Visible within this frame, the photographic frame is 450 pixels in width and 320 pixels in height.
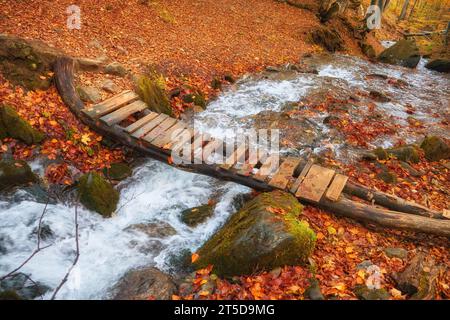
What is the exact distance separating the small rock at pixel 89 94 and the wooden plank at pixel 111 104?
26 cm

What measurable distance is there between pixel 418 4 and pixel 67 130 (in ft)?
162

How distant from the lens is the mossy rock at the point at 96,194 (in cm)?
530

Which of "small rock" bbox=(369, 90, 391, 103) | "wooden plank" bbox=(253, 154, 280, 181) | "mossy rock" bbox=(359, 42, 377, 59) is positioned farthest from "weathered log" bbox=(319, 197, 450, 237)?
"mossy rock" bbox=(359, 42, 377, 59)

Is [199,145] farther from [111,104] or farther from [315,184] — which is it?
[315,184]

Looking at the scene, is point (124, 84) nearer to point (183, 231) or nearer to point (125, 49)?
point (125, 49)

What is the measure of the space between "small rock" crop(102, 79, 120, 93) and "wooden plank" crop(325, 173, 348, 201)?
5112 mm

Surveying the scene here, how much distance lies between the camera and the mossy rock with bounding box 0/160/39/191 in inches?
204

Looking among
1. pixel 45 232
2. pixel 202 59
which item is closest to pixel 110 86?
pixel 45 232

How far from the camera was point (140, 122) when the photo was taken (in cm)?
673

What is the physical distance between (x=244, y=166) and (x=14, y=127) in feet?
13.5

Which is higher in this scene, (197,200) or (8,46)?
(8,46)

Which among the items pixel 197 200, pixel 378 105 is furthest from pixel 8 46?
pixel 378 105

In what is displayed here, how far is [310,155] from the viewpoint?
7293mm
